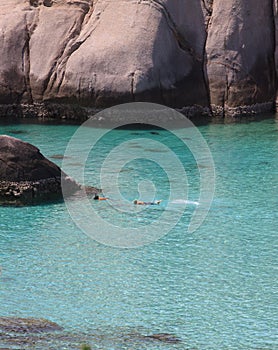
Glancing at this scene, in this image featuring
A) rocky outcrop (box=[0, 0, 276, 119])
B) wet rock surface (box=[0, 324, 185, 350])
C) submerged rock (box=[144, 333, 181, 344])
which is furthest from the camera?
rocky outcrop (box=[0, 0, 276, 119])

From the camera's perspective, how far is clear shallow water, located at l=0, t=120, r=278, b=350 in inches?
297

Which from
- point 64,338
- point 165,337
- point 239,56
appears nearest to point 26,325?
point 64,338

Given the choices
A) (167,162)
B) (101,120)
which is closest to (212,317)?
(167,162)

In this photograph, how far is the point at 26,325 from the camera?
24.3 ft

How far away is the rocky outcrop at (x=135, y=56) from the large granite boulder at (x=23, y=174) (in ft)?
16.7

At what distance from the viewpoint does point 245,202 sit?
37.6 feet

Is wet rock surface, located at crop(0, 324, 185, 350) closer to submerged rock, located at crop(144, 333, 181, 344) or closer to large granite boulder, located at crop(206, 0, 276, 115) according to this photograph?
submerged rock, located at crop(144, 333, 181, 344)

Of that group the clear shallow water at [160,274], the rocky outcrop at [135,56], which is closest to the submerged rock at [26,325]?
the clear shallow water at [160,274]

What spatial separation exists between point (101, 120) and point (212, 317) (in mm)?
9150

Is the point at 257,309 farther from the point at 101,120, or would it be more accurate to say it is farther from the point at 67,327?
the point at 101,120

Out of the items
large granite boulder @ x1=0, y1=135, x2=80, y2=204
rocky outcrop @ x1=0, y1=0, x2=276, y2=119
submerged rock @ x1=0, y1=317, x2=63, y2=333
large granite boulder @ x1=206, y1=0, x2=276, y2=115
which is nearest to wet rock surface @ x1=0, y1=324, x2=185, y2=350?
submerged rock @ x1=0, y1=317, x2=63, y2=333

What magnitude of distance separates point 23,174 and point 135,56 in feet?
18.2

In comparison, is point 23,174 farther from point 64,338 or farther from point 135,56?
point 135,56

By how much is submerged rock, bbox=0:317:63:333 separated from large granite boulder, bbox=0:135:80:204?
12.2 feet
